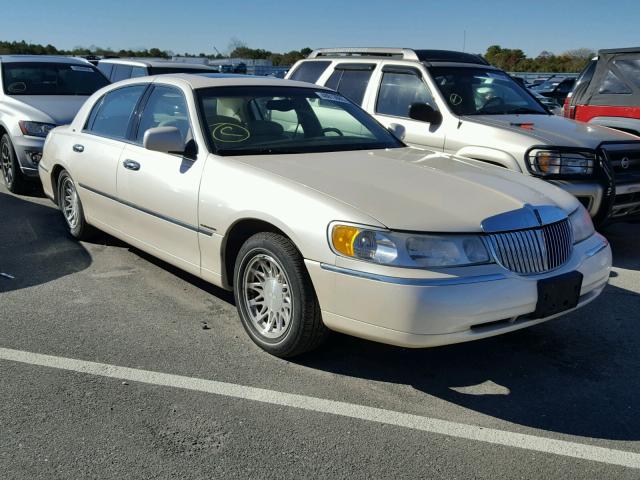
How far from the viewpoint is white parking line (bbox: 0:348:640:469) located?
3.16m

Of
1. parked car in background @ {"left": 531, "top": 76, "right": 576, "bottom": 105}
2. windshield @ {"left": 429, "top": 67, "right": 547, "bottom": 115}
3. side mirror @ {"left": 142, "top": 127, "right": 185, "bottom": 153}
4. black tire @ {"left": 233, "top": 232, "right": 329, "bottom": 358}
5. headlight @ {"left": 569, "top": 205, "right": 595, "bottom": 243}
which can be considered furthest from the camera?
parked car in background @ {"left": 531, "top": 76, "right": 576, "bottom": 105}

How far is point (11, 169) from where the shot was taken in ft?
27.7

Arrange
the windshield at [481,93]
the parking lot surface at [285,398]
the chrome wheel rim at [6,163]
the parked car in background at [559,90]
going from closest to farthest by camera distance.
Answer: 1. the parking lot surface at [285,398]
2. the windshield at [481,93]
3. the chrome wheel rim at [6,163]
4. the parked car in background at [559,90]

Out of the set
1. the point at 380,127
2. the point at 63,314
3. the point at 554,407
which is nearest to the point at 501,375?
the point at 554,407

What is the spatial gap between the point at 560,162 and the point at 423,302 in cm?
350

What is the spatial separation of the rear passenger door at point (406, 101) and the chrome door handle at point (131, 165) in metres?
3.18

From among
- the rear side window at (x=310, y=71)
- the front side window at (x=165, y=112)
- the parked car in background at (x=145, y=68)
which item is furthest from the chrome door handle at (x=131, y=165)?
the parked car in background at (x=145, y=68)

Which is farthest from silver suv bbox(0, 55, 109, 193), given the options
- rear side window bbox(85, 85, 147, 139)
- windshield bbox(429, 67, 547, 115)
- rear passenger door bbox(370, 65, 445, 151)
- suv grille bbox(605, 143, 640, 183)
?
suv grille bbox(605, 143, 640, 183)

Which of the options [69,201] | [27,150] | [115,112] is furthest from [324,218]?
[27,150]

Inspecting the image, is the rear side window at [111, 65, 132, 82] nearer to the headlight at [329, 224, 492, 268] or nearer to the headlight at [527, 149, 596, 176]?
the headlight at [527, 149, 596, 176]

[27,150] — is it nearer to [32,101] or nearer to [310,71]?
[32,101]

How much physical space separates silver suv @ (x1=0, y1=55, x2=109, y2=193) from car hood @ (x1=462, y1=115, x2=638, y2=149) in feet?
16.7

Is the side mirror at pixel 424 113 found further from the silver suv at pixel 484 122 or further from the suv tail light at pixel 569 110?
the suv tail light at pixel 569 110

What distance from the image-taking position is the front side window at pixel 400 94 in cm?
732
